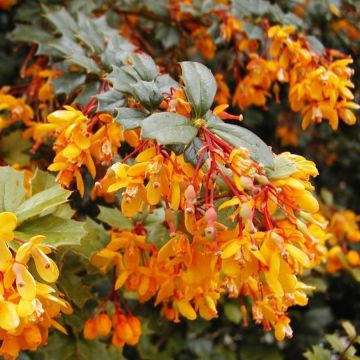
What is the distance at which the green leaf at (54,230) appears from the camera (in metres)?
1.20

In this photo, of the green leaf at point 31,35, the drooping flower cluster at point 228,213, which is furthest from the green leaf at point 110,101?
the green leaf at point 31,35

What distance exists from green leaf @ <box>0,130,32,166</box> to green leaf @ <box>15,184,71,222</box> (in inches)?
21.7

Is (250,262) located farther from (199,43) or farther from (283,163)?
(199,43)

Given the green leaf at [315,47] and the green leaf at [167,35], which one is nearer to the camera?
the green leaf at [315,47]

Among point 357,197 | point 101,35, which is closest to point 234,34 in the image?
point 101,35

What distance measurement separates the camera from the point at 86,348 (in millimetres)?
1688

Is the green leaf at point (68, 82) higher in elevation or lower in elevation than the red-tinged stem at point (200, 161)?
lower

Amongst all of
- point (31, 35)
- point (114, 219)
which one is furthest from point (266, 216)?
point (31, 35)

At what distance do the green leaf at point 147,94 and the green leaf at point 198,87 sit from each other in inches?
3.1

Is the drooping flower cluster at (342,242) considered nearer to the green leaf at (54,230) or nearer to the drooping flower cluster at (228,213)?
the drooping flower cluster at (228,213)

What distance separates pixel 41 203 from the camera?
49.6 inches

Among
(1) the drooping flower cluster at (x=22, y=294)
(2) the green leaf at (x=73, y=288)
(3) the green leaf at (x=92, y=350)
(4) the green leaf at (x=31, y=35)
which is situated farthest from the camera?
(4) the green leaf at (x=31, y=35)

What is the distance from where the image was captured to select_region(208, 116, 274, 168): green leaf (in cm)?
111

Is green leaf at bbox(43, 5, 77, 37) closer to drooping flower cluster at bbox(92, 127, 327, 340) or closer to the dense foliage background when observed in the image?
the dense foliage background
